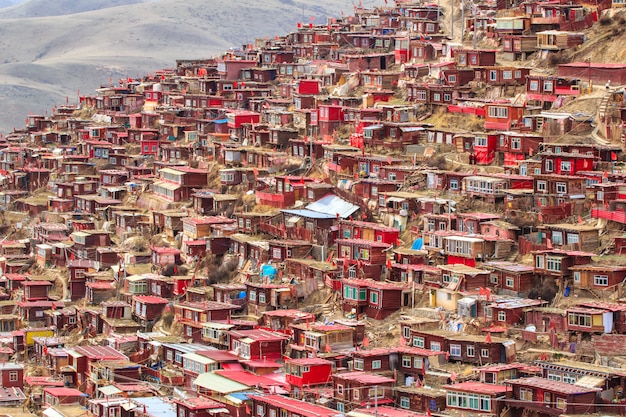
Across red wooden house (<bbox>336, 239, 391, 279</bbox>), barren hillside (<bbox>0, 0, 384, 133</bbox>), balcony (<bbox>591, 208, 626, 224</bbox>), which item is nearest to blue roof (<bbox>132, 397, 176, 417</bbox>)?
red wooden house (<bbox>336, 239, 391, 279</bbox>)

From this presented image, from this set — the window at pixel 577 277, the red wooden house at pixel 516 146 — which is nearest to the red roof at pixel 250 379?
the window at pixel 577 277

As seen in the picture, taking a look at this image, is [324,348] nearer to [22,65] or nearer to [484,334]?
[484,334]

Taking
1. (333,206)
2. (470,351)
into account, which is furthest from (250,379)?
(333,206)

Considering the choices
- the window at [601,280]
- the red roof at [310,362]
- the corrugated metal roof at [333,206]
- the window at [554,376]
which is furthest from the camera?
the corrugated metal roof at [333,206]

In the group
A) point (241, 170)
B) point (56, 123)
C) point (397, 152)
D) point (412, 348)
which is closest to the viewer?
point (412, 348)

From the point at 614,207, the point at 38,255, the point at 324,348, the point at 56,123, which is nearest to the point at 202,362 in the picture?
the point at 324,348

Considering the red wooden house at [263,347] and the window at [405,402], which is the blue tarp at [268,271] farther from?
the window at [405,402]

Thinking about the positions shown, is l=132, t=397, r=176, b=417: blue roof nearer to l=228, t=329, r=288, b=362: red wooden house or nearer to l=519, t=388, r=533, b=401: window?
l=228, t=329, r=288, b=362: red wooden house

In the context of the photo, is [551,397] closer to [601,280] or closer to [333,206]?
[601,280]
